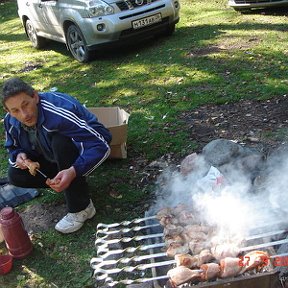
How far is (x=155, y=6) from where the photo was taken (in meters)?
7.66

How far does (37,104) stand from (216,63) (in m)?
3.94

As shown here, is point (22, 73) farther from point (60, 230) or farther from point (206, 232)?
point (206, 232)

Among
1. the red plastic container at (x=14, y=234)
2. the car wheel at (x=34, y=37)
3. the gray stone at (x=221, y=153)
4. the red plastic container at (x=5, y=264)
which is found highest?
the car wheel at (x=34, y=37)

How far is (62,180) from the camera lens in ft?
10.3

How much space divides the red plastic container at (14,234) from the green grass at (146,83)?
8 cm

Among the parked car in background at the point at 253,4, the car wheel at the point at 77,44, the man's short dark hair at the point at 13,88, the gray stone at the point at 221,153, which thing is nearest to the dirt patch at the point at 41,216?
the man's short dark hair at the point at 13,88

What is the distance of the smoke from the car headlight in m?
4.61

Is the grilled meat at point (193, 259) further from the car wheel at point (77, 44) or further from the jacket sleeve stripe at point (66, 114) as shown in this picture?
the car wheel at point (77, 44)

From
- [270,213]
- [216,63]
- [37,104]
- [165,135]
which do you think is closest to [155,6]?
[216,63]

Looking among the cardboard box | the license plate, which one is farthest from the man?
the license plate

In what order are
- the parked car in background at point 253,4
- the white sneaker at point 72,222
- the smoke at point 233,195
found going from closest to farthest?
the smoke at point 233,195 → the white sneaker at point 72,222 → the parked car in background at point 253,4

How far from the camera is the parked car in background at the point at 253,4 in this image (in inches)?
325

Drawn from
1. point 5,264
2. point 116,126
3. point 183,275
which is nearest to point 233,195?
point 183,275

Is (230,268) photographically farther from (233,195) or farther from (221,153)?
(221,153)
